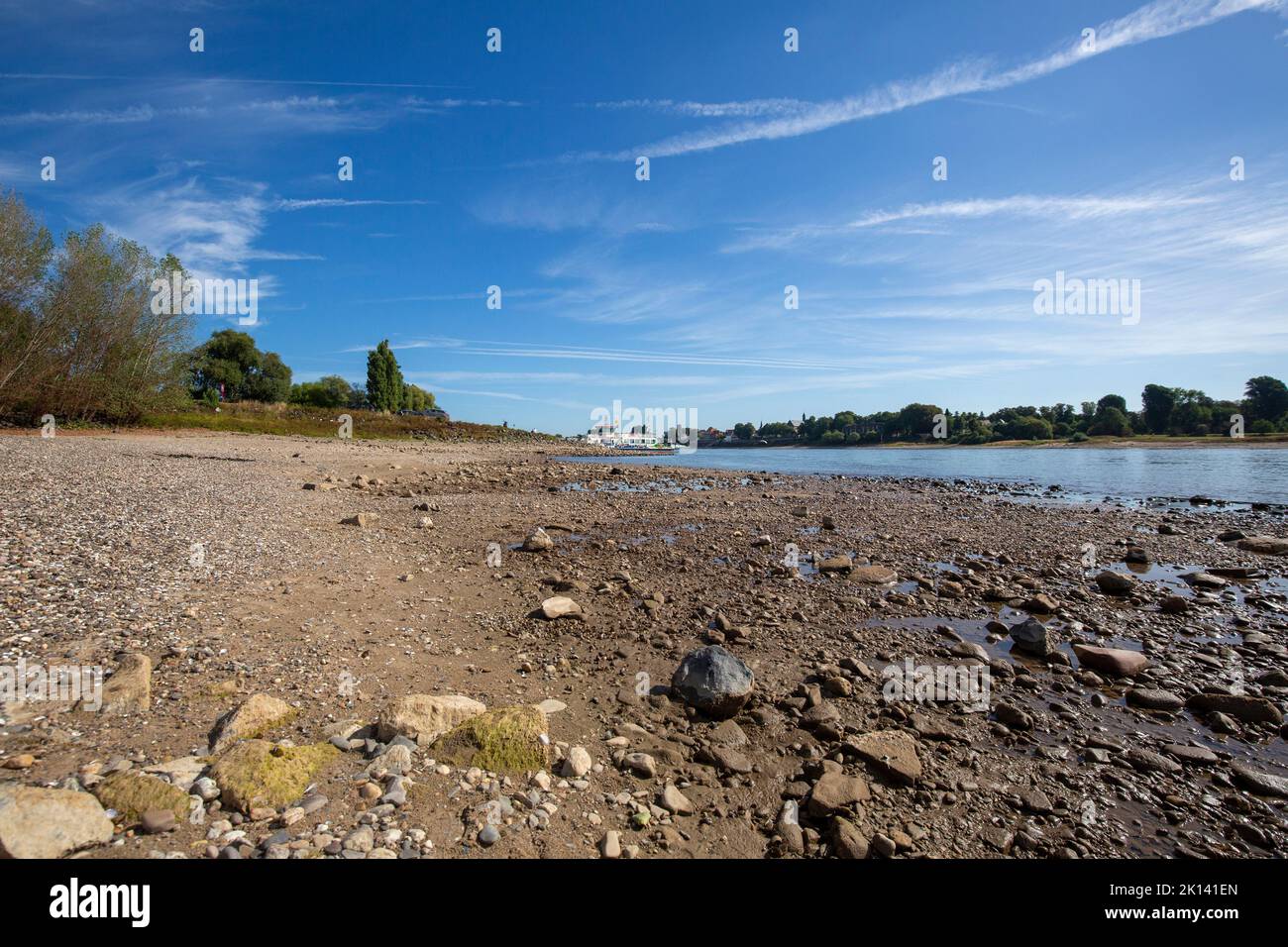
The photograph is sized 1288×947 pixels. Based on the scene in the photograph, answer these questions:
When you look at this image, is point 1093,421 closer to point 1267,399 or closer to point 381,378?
point 1267,399

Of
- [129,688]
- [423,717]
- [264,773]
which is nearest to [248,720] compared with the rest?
[264,773]

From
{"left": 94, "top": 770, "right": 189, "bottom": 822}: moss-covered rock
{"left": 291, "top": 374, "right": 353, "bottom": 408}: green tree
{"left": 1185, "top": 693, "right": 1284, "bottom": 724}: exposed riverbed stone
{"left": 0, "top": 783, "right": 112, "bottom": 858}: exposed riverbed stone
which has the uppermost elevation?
{"left": 291, "top": 374, "right": 353, "bottom": 408}: green tree

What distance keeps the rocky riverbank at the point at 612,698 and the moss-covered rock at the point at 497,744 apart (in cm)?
2

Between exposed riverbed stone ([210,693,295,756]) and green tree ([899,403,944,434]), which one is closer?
exposed riverbed stone ([210,693,295,756])

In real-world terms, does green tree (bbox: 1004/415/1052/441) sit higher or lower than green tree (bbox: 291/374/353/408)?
lower

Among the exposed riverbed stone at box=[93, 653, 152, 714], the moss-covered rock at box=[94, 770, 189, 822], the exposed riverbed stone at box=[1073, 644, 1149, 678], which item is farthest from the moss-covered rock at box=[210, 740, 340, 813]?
the exposed riverbed stone at box=[1073, 644, 1149, 678]

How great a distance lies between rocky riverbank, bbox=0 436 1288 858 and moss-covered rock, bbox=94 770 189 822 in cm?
2

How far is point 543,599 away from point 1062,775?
7123mm

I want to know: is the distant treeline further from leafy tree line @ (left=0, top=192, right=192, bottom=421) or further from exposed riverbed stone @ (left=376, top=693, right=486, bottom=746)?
exposed riverbed stone @ (left=376, top=693, right=486, bottom=746)

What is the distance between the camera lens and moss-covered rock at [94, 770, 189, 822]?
3258 millimetres

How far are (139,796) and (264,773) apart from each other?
2.11ft

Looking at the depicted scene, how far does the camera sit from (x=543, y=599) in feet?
30.3

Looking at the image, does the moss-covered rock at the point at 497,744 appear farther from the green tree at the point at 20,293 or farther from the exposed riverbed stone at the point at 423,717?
the green tree at the point at 20,293
